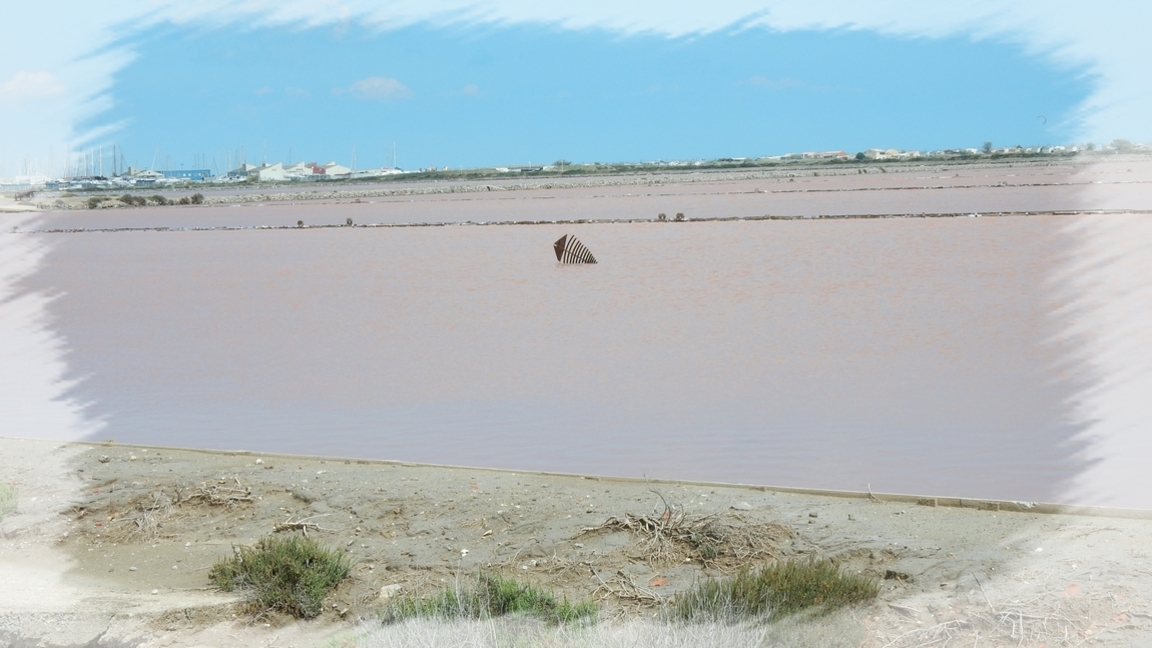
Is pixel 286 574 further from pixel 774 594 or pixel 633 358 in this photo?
pixel 633 358

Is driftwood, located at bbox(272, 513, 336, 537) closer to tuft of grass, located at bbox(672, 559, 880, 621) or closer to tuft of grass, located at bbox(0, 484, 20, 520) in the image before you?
tuft of grass, located at bbox(0, 484, 20, 520)

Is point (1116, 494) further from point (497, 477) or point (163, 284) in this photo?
point (163, 284)

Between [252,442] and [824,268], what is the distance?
13.2m

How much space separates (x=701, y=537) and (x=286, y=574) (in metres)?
1.81

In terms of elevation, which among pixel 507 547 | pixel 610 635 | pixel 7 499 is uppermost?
pixel 610 635

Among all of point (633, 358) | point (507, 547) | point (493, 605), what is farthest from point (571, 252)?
point (493, 605)

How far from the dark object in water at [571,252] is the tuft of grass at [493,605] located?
18.7 m

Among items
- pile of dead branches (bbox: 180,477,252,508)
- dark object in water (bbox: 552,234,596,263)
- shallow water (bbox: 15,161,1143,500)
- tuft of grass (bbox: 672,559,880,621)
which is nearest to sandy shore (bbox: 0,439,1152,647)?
pile of dead branches (bbox: 180,477,252,508)

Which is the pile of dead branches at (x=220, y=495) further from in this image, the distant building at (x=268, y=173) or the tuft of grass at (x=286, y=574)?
the distant building at (x=268, y=173)

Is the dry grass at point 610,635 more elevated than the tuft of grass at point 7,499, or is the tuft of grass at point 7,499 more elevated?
the dry grass at point 610,635

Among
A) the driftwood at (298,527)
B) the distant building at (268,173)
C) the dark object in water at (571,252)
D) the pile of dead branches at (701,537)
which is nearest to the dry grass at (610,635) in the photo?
the pile of dead branches at (701,537)

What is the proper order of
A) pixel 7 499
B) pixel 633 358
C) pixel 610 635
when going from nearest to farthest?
pixel 610 635
pixel 7 499
pixel 633 358

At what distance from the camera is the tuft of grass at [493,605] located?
15.1 feet

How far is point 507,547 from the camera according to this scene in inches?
226
